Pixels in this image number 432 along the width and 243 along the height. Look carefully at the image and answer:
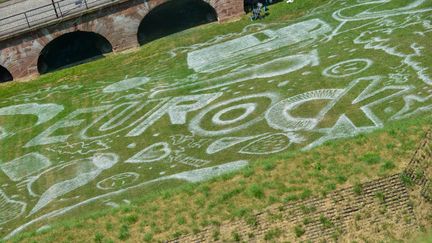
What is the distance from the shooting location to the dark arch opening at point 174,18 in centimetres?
4022

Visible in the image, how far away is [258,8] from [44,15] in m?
14.2

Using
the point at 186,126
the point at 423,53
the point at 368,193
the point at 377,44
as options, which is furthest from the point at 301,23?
the point at 368,193

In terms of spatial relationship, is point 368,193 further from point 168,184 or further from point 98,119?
point 98,119

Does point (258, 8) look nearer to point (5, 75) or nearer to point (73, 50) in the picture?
point (73, 50)

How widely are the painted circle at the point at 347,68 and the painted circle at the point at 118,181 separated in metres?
10.1

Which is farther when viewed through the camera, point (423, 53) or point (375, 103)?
point (423, 53)

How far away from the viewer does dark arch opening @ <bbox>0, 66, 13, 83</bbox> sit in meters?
39.0

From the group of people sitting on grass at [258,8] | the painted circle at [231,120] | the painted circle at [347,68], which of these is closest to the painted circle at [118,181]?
the painted circle at [231,120]

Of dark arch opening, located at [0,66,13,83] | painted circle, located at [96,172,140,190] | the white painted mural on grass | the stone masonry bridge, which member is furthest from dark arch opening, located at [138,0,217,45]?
painted circle, located at [96,172,140,190]

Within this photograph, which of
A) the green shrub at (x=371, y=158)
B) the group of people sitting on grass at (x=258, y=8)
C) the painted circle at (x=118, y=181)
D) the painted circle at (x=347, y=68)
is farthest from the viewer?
the group of people sitting on grass at (x=258, y=8)

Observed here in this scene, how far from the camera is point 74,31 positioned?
3800 cm

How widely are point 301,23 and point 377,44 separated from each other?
6878mm

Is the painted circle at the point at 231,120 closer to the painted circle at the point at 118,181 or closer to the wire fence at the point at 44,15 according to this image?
the painted circle at the point at 118,181

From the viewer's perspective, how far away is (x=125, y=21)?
126 ft
